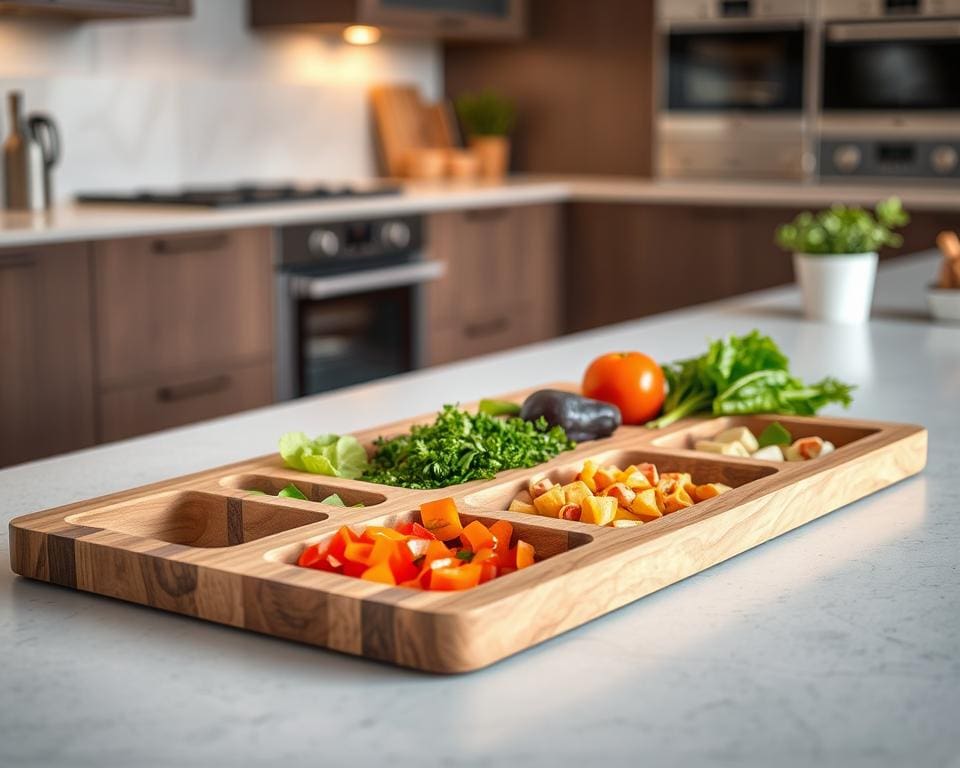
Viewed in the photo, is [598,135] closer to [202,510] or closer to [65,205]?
[65,205]

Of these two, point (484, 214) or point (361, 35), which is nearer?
point (484, 214)

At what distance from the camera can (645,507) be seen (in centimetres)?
114

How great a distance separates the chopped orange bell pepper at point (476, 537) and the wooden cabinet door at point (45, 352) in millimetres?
2311

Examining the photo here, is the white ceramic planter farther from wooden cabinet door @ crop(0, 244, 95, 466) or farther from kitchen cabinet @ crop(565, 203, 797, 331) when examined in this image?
kitchen cabinet @ crop(565, 203, 797, 331)

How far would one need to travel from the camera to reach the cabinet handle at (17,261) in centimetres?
309

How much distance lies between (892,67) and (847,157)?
0.34 m

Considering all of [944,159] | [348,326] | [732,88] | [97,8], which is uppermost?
[97,8]

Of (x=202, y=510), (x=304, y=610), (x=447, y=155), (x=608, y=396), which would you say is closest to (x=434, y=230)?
(x=447, y=155)

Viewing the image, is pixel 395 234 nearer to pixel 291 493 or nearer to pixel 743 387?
pixel 743 387

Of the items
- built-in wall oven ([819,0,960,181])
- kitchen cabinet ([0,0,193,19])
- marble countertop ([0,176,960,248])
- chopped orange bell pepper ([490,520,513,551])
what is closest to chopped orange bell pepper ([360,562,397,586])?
chopped orange bell pepper ([490,520,513,551])

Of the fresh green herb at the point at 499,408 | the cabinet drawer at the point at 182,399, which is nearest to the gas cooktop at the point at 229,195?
the cabinet drawer at the point at 182,399

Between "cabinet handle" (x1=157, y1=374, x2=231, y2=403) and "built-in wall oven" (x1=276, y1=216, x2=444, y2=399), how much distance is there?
223 millimetres

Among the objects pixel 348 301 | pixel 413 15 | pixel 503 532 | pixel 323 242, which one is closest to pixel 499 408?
pixel 503 532

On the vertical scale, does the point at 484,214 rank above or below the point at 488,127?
below
